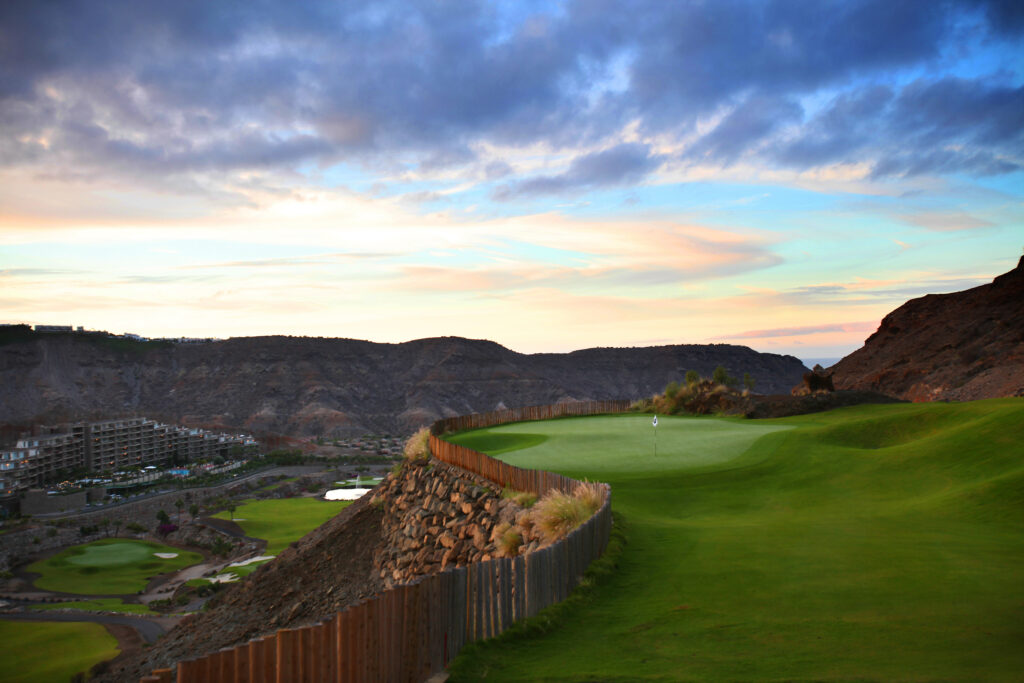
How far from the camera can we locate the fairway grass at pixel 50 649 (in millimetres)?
26844

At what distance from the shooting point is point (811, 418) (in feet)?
90.7

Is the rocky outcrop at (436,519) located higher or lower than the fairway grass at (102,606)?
higher

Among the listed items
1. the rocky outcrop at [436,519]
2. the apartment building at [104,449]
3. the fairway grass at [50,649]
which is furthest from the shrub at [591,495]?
the apartment building at [104,449]

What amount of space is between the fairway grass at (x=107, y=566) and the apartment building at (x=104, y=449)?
25971mm

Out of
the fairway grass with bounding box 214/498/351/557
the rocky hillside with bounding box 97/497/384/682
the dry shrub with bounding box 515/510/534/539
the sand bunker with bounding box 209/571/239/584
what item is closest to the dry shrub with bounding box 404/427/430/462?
the rocky hillside with bounding box 97/497/384/682

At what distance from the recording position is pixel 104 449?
82250mm

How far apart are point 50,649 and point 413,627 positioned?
3301 cm

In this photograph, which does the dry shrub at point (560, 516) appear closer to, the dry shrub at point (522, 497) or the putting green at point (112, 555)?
the dry shrub at point (522, 497)

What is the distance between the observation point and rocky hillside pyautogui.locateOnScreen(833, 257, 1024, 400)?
1563 inches

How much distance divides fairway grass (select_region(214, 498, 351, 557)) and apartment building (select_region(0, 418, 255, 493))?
26.9 metres

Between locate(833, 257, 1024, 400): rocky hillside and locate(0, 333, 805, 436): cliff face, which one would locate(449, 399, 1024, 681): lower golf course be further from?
locate(0, 333, 805, 436): cliff face

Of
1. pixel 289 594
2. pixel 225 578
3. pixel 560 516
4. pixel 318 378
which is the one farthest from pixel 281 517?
pixel 318 378

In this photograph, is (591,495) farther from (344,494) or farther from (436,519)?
(344,494)

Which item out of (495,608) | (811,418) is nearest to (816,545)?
(495,608)
